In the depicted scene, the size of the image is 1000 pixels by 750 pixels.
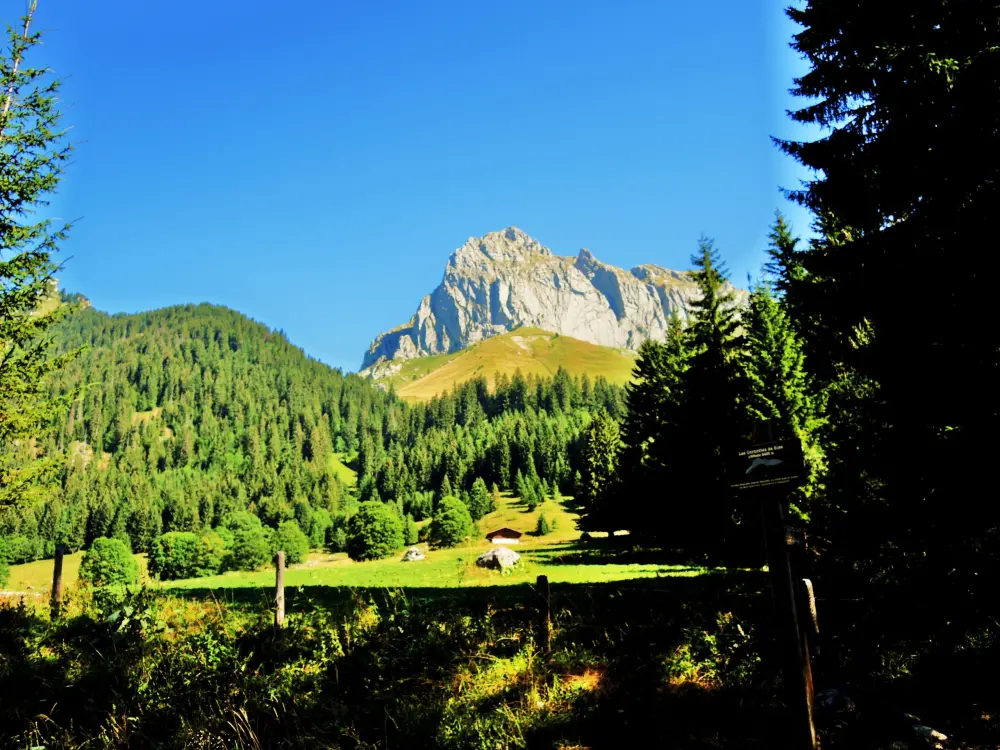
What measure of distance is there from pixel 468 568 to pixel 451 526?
2330 inches

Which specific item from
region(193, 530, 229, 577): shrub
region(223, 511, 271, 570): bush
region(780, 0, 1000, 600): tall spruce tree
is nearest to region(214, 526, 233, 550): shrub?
region(193, 530, 229, 577): shrub

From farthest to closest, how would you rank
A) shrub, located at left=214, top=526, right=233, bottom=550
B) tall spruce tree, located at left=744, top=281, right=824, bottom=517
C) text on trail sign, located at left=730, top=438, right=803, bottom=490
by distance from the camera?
shrub, located at left=214, top=526, right=233, bottom=550
tall spruce tree, located at left=744, top=281, right=824, bottom=517
text on trail sign, located at left=730, top=438, right=803, bottom=490

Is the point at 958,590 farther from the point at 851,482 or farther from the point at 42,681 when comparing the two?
the point at 42,681

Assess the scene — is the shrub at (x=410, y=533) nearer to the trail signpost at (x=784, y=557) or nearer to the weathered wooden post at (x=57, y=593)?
the weathered wooden post at (x=57, y=593)

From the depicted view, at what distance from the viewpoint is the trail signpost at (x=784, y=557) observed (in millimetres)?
5016

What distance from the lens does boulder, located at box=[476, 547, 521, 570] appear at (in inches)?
875

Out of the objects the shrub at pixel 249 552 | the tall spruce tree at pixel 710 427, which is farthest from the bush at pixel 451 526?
the tall spruce tree at pixel 710 427

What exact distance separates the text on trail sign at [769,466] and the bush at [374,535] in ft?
247

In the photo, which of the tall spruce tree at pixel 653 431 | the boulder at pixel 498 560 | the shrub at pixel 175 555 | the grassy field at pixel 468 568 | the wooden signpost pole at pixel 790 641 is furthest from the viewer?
the shrub at pixel 175 555

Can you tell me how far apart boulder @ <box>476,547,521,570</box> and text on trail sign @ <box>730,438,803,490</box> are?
17737mm

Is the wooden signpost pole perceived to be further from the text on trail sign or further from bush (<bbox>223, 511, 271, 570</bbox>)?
bush (<bbox>223, 511, 271, 570</bbox>)

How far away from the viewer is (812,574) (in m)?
11.6

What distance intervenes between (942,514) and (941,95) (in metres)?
6.67

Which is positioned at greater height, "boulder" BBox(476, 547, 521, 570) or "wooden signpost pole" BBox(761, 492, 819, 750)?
"wooden signpost pole" BBox(761, 492, 819, 750)
